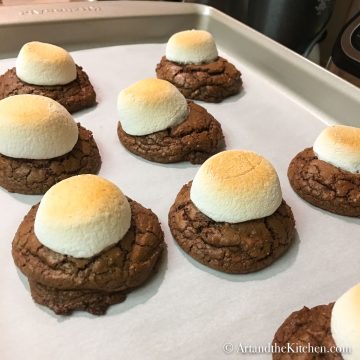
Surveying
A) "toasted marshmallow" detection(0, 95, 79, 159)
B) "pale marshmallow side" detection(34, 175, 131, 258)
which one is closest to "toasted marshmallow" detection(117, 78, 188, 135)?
"toasted marshmallow" detection(0, 95, 79, 159)

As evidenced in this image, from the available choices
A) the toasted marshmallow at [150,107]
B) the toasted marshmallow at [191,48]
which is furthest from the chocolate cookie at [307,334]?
the toasted marshmallow at [191,48]

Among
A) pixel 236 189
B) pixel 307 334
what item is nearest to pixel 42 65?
pixel 236 189

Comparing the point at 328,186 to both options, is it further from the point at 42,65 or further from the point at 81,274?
the point at 42,65

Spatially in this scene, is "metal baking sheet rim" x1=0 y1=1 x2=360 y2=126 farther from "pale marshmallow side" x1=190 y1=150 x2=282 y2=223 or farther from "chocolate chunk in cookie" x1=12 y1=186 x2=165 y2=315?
"chocolate chunk in cookie" x1=12 y1=186 x2=165 y2=315

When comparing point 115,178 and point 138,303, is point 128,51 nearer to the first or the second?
point 115,178

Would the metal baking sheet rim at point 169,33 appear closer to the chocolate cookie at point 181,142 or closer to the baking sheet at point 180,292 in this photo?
the baking sheet at point 180,292
